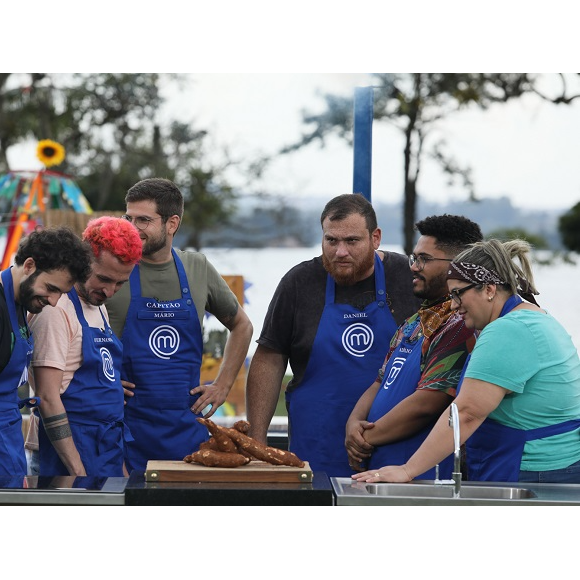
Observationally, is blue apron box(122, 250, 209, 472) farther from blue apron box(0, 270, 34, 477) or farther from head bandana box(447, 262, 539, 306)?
head bandana box(447, 262, 539, 306)

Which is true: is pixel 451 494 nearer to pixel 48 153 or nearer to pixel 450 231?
pixel 450 231

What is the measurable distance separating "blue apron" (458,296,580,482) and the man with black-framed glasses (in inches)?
9.6

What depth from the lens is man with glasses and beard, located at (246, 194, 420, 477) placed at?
150 inches

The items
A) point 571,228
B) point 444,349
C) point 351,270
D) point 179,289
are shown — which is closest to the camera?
point 444,349

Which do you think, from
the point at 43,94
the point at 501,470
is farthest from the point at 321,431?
the point at 43,94

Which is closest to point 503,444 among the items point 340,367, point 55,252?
point 340,367

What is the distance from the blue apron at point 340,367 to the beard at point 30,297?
3.88 ft

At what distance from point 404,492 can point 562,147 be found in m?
13.8

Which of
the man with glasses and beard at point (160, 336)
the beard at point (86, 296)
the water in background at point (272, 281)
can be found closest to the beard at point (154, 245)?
the man with glasses and beard at point (160, 336)

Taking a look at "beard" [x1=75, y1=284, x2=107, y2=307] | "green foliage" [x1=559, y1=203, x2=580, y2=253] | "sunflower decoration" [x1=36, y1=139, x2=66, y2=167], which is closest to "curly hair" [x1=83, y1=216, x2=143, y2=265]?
"beard" [x1=75, y1=284, x2=107, y2=307]

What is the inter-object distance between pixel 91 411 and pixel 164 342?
0.55 m

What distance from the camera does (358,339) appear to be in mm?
3850

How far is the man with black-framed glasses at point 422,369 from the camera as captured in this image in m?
3.24

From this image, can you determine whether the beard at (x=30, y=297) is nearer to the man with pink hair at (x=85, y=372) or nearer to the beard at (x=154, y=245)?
the man with pink hair at (x=85, y=372)
